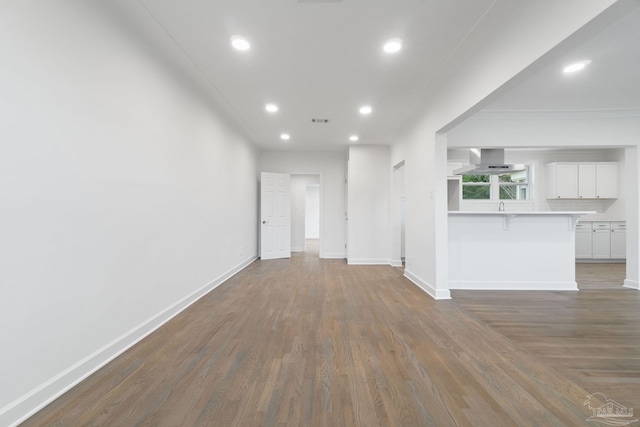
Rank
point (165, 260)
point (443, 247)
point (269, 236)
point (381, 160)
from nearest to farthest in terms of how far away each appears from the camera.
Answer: point (165, 260)
point (443, 247)
point (381, 160)
point (269, 236)

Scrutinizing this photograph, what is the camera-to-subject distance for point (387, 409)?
1.47 m

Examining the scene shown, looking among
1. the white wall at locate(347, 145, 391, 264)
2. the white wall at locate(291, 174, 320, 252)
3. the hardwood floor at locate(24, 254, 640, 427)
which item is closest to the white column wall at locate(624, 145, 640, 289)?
the hardwood floor at locate(24, 254, 640, 427)

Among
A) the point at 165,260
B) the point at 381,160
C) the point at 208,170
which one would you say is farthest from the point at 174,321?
the point at 381,160

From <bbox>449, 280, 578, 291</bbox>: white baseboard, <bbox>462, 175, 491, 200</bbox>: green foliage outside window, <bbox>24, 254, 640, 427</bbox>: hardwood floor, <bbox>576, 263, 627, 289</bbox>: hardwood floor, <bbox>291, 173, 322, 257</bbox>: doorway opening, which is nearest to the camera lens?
<bbox>24, 254, 640, 427</bbox>: hardwood floor

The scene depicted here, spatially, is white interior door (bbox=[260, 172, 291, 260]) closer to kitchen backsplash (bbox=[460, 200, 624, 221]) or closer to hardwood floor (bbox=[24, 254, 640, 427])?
hardwood floor (bbox=[24, 254, 640, 427])

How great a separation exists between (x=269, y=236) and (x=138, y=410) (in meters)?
4.88

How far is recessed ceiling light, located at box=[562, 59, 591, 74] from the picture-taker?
2714 millimetres

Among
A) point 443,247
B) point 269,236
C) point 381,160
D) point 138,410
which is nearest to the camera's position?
point 138,410

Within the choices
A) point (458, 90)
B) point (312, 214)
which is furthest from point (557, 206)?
point (312, 214)

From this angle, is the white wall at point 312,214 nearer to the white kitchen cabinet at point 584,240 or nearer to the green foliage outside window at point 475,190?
the green foliage outside window at point 475,190

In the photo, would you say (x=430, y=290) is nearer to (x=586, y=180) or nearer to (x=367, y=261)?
(x=367, y=261)

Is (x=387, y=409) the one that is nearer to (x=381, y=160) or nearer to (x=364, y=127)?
(x=364, y=127)

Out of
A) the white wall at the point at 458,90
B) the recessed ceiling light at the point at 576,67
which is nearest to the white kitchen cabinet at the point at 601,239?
the white wall at the point at 458,90

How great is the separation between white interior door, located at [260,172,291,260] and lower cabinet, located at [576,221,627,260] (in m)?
6.68
